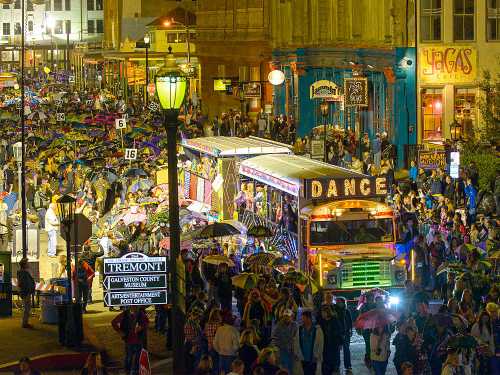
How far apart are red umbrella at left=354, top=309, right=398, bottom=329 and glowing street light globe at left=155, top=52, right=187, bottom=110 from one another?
13.4 ft

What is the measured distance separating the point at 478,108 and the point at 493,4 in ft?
12.5

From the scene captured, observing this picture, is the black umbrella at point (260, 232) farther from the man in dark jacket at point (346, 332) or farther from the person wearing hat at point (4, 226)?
the person wearing hat at point (4, 226)

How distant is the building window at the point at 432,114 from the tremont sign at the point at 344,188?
23.2m

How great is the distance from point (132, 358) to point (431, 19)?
30.9 metres

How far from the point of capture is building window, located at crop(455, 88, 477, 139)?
49.0m

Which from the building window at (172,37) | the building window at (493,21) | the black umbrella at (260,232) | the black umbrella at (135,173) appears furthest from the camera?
the building window at (172,37)

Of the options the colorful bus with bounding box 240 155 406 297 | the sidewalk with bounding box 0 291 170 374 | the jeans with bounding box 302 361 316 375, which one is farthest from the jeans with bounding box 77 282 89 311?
the jeans with bounding box 302 361 316 375

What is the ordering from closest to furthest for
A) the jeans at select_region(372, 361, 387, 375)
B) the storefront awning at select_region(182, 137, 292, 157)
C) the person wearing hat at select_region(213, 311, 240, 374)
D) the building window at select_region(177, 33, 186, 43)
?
the person wearing hat at select_region(213, 311, 240, 374)
the jeans at select_region(372, 361, 387, 375)
the storefront awning at select_region(182, 137, 292, 157)
the building window at select_region(177, 33, 186, 43)

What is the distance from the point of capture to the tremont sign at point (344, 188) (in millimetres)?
26750

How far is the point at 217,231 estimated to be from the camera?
3003cm

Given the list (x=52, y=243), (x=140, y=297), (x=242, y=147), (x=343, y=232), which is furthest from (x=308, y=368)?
(x=52, y=243)

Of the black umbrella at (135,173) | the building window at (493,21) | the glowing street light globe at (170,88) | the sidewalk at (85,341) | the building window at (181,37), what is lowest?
the sidewalk at (85,341)

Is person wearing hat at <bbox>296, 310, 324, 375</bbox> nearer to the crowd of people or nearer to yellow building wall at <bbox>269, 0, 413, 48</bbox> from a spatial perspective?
the crowd of people

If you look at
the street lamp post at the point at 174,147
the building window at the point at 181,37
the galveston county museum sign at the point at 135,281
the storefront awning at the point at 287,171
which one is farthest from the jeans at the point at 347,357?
the building window at the point at 181,37
